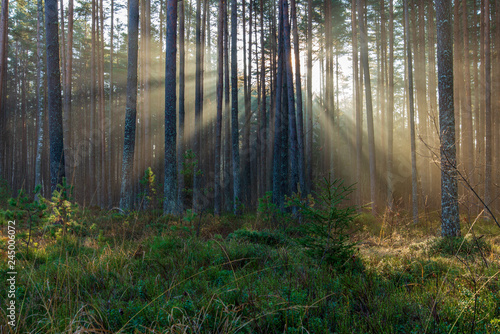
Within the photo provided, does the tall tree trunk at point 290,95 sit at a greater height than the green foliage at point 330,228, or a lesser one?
greater

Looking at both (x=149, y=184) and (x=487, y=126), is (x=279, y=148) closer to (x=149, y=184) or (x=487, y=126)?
(x=149, y=184)

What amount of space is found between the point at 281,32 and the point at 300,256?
1116 centimetres

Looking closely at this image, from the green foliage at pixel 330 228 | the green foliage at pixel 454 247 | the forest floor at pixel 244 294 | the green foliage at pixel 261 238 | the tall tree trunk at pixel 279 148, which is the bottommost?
the green foliage at pixel 454 247

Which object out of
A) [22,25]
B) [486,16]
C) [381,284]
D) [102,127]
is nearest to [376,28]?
[486,16]

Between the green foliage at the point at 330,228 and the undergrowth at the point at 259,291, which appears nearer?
the undergrowth at the point at 259,291

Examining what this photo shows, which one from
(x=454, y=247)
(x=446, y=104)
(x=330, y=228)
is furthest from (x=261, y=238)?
(x=446, y=104)

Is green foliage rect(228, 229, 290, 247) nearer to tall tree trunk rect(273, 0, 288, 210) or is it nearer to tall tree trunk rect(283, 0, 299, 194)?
tall tree trunk rect(283, 0, 299, 194)

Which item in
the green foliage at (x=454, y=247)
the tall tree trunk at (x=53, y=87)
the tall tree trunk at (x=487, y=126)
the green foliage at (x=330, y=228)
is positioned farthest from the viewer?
the tall tree trunk at (x=487, y=126)

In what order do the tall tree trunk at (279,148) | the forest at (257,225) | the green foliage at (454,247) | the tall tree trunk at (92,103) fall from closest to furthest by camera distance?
the forest at (257,225) < the green foliage at (454,247) < the tall tree trunk at (279,148) < the tall tree trunk at (92,103)

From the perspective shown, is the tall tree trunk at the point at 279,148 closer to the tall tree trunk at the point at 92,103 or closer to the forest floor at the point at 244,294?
the forest floor at the point at 244,294

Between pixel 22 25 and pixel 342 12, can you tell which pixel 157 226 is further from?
pixel 22 25

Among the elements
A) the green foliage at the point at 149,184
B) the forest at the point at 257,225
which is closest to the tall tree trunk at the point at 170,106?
the forest at the point at 257,225

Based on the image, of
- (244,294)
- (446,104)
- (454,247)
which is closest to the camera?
(244,294)

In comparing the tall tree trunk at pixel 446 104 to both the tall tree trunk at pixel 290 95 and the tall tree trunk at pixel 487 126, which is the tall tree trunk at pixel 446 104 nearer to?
the tall tree trunk at pixel 487 126
